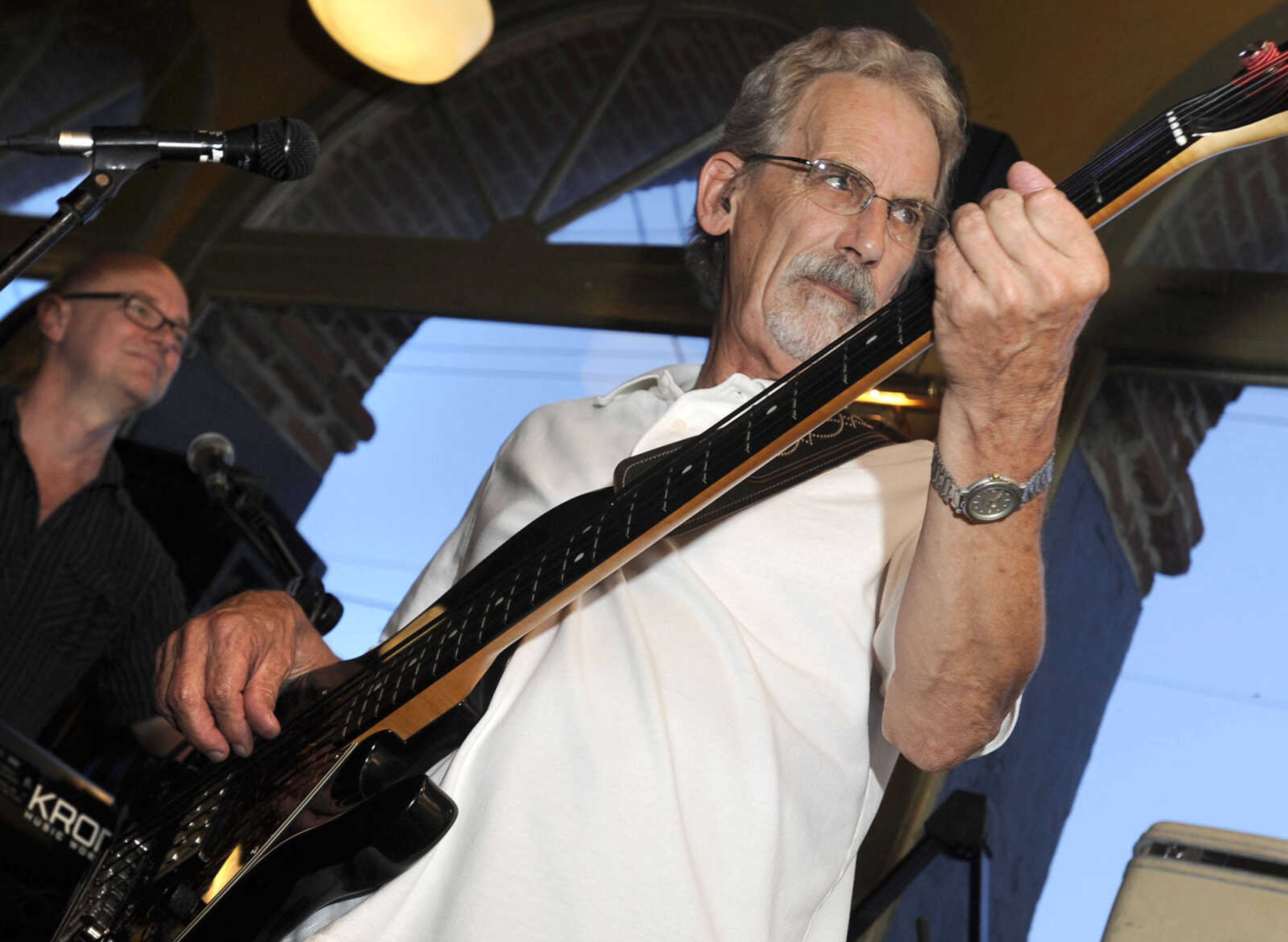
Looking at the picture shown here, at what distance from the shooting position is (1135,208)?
251 cm

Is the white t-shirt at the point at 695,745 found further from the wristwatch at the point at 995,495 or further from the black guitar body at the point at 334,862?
the wristwatch at the point at 995,495

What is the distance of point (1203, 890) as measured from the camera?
114 cm

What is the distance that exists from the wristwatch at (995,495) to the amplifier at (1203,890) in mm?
357

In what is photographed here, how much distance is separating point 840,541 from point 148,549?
189 centimetres

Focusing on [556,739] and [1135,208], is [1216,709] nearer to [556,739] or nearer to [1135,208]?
[1135,208]

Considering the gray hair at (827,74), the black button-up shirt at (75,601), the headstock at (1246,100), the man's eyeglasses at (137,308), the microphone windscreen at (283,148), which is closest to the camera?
the headstock at (1246,100)

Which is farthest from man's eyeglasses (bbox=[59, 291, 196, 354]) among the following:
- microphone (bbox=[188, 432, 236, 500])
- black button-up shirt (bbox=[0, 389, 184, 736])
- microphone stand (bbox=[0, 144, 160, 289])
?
microphone stand (bbox=[0, 144, 160, 289])

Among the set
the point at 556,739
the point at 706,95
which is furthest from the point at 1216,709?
the point at 706,95

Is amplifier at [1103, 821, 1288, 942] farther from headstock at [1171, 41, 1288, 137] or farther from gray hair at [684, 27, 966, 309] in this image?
gray hair at [684, 27, 966, 309]

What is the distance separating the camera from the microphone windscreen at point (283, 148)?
56.1 inches

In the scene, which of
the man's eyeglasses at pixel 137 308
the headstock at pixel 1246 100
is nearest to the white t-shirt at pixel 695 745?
the headstock at pixel 1246 100

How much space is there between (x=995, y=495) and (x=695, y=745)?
35 cm

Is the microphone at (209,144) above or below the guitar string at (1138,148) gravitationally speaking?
below

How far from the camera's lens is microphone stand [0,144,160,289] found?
1.29 meters
